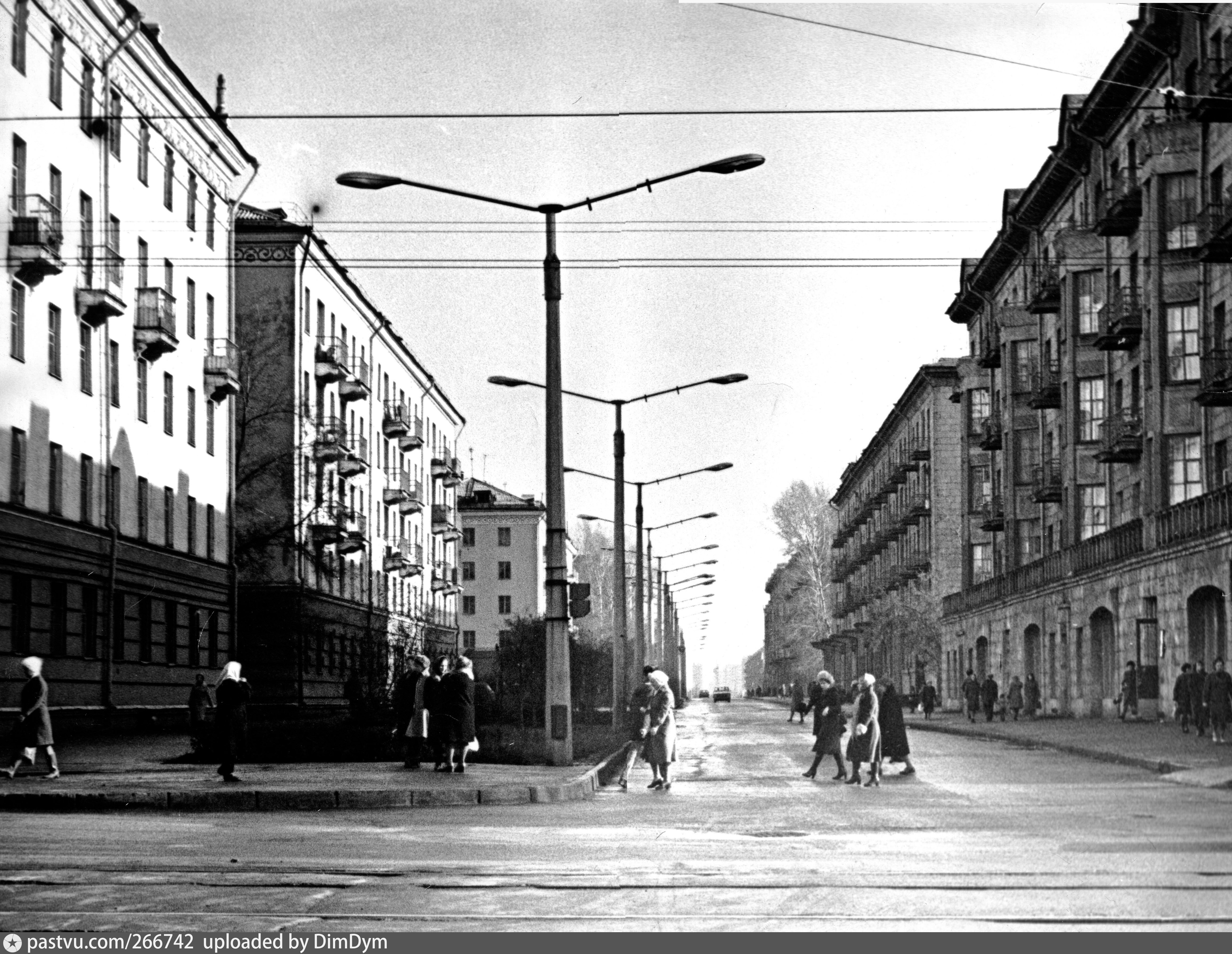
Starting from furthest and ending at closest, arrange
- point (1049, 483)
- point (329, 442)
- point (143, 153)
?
point (329, 442) < point (1049, 483) < point (143, 153)

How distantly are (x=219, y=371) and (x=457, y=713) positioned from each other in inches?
1105

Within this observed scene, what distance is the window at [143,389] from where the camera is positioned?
43.9 metres

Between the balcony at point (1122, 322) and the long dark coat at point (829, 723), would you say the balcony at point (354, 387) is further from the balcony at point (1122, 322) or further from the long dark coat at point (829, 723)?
the long dark coat at point (829, 723)

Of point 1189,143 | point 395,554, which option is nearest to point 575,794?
point 1189,143

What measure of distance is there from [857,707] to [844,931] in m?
16.3

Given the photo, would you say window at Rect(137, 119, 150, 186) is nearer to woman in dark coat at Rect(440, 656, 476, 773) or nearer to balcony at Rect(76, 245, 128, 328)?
balcony at Rect(76, 245, 128, 328)

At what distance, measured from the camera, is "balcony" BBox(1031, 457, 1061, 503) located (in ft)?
201

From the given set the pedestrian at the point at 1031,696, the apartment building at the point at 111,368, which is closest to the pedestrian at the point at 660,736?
the apartment building at the point at 111,368

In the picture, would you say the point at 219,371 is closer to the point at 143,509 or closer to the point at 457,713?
the point at 143,509

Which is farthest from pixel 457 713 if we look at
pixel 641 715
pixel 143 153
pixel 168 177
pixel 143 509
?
pixel 168 177

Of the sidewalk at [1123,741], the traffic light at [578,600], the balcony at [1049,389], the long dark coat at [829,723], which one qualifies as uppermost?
the balcony at [1049,389]

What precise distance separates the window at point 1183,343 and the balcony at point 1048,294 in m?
11.7

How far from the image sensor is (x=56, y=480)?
37000 millimetres

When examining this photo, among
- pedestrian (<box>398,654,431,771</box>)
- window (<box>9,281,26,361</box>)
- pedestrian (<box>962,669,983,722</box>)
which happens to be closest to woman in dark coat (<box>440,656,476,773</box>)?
pedestrian (<box>398,654,431,771</box>)
